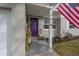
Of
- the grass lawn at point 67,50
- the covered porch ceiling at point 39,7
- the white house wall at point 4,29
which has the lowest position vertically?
the grass lawn at point 67,50

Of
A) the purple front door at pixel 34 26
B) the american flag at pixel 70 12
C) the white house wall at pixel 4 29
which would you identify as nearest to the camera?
the white house wall at pixel 4 29

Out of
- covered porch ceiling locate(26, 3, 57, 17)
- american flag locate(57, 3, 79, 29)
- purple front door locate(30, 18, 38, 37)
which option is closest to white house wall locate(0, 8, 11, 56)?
covered porch ceiling locate(26, 3, 57, 17)

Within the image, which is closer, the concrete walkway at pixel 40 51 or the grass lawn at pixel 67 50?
the concrete walkway at pixel 40 51

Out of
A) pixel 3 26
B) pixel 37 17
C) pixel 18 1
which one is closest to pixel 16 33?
pixel 3 26

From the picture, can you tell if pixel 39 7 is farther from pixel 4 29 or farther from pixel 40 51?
pixel 4 29

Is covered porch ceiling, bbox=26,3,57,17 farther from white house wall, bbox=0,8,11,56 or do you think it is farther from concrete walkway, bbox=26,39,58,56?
concrete walkway, bbox=26,39,58,56

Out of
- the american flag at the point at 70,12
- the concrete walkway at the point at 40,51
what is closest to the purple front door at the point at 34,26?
the concrete walkway at the point at 40,51

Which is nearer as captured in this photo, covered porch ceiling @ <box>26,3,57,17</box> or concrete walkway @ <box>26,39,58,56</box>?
concrete walkway @ <box>26,39,58,56</box>

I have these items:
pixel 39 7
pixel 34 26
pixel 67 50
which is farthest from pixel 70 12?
pixel 34 26

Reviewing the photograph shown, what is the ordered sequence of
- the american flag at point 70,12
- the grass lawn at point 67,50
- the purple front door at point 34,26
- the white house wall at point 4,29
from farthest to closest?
the purple front door at point 34,26 < the grass lawn at point 67,50 < the american flag at point 70,12 < the white house wall at point 4,29

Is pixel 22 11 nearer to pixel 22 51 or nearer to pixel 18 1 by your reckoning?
pixel 18 1

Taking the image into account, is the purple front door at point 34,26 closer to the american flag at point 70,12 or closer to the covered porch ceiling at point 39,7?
the covered porch ceiling at point 39,7

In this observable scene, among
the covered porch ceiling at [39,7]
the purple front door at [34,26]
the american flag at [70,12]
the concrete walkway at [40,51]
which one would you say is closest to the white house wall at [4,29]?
the concrete walkway at [40,51]

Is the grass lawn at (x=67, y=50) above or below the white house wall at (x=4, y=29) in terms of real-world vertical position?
below
